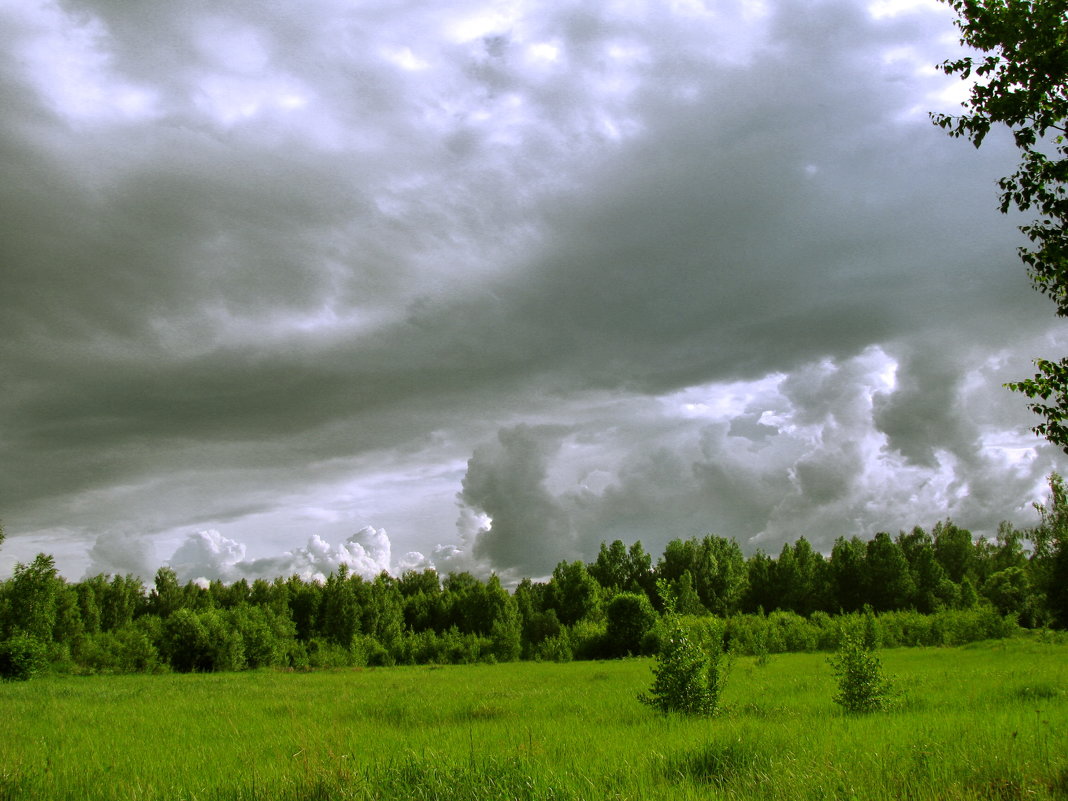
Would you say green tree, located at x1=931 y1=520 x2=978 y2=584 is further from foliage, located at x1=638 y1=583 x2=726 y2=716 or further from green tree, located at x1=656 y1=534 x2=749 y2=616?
foliage, located at x1=638 y1=583 x2=726 y2=716

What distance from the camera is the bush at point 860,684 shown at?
1549 cm

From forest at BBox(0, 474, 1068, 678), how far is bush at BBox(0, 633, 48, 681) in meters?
0.09

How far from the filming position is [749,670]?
1318 inches

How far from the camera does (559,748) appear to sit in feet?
36.3

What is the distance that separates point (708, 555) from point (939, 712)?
87617mm

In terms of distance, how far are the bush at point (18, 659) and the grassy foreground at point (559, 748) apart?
27.3 m

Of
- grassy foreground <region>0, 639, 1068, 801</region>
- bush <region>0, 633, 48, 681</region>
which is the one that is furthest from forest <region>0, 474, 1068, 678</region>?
grassy foreground <region>0, 639, 1068, 801</region>

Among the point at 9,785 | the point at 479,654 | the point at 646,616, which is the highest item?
the point at 9,785

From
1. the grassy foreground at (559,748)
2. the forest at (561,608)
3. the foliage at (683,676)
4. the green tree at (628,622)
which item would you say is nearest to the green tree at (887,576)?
the forest at (561,608)

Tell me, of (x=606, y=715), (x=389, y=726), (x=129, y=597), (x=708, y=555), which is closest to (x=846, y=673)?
(x=606, y=715)

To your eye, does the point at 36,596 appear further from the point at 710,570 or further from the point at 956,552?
the point at 956,552

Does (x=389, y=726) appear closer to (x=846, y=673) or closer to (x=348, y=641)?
(x=846, y=673)

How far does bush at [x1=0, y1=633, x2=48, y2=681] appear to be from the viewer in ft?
145

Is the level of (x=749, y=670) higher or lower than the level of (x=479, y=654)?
higher
